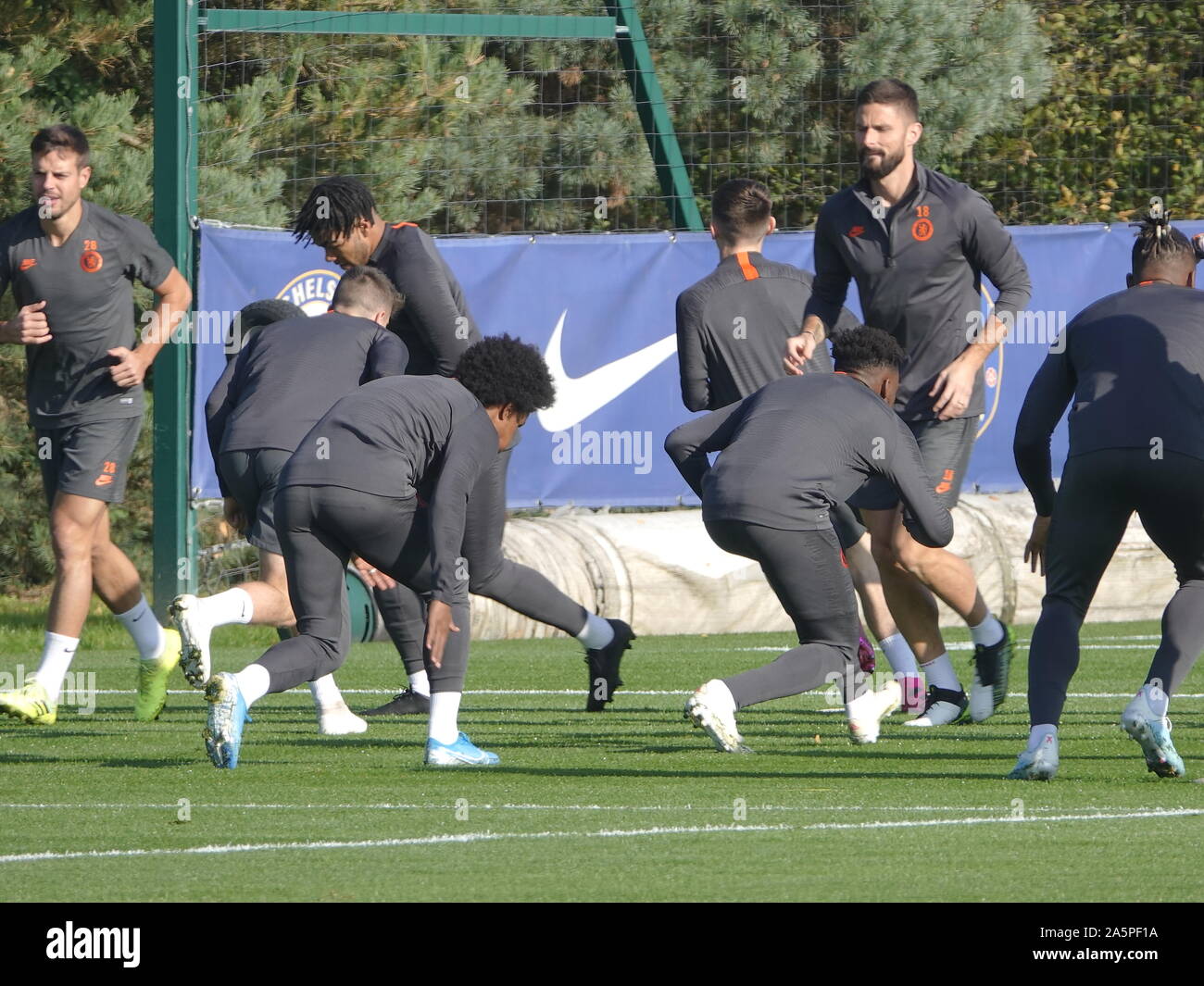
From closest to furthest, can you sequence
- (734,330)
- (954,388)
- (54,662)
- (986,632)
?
(954,388)
(986,632)
(54,662)
(734,330)

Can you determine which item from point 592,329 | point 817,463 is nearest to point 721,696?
A: point 817,463

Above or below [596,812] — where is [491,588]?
above

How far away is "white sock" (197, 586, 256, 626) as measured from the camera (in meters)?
7.49

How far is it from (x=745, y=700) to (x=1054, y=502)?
1.17 metres

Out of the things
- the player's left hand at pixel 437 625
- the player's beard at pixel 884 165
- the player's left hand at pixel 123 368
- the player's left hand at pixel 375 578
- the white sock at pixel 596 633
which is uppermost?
the player's beard at pixel 884 165

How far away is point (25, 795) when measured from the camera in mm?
6574

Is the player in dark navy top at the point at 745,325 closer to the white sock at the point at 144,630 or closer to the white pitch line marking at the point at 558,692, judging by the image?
the white pitch line marking at the point at 558,692

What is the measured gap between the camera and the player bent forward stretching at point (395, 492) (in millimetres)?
7086

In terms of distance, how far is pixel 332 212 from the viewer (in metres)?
8.59

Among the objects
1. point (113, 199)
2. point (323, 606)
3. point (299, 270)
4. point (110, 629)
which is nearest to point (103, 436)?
point (323, 606)

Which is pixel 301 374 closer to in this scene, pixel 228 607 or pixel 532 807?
pixel 228 607

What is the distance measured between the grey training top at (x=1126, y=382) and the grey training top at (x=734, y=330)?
2143 mm

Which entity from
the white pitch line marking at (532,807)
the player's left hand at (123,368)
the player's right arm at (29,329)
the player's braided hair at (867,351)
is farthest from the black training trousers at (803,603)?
the player's right arm at (29,329)

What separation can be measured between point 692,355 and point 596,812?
3.30m
